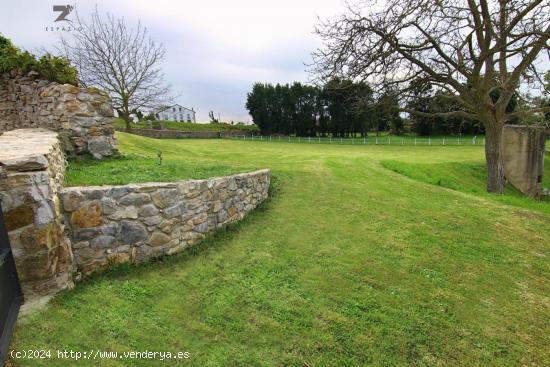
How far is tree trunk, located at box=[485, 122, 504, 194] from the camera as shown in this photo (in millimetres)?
9891

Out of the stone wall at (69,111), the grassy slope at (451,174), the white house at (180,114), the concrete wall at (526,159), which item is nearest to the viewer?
the stone wall at (69,111)

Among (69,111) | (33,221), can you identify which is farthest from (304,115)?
(33,221)

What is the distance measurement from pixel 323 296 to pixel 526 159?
17.1 m

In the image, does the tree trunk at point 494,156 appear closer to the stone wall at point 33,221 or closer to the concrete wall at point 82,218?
the concrete wall at point 82,218

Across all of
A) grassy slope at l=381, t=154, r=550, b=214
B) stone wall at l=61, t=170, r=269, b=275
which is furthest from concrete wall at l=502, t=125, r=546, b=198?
stone wall at l=61, t=170, r=269, b=275

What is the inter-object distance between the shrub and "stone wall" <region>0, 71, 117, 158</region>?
141 mm

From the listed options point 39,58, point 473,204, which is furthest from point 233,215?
point 473,204

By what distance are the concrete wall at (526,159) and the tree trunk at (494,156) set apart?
7.49 m

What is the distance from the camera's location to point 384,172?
35.0 feet

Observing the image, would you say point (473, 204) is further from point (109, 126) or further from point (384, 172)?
point (109, 126)

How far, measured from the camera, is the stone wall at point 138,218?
3.84 meters

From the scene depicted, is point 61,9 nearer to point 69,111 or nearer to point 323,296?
point 69,111

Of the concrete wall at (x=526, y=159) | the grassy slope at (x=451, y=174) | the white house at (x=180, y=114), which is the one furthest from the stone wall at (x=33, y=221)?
the white house at (x=180, y=114)

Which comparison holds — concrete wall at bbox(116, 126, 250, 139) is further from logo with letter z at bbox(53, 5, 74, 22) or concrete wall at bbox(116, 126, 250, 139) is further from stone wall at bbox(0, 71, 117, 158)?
stone wall at bbox(0, 71, 117, 158)
